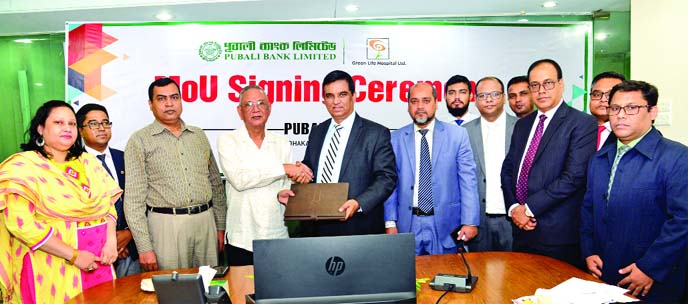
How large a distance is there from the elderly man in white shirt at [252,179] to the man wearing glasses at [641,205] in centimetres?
171

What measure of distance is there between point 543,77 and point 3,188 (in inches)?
117

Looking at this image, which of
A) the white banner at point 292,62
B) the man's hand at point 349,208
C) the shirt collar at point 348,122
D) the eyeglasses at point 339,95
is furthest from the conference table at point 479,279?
the white banner at point 292,62

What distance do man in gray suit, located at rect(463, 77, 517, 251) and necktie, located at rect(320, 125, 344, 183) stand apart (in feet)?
3.24

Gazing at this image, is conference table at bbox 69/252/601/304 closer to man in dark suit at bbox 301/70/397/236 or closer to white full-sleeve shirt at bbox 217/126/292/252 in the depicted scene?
man in dark suit at bbox 301/70/397/236

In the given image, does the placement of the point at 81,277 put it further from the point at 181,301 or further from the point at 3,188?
the point at 181,301

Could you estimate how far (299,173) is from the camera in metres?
3.39

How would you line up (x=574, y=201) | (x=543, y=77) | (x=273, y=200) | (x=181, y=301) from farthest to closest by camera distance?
(x=273, y=200) < (x=543, y=77) < (x=574, y=201) < (x=181, y=301)

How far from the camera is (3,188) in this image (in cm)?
260

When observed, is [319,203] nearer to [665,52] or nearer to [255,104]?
[255,104]

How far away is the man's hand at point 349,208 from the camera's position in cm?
293

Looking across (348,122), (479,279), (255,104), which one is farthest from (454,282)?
(255,104)

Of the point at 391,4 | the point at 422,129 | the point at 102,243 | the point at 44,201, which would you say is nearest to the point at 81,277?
the point at 102,243

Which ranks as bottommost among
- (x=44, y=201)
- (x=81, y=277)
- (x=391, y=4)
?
(x=81, y=277)

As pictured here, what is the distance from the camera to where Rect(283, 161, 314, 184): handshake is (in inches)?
133
